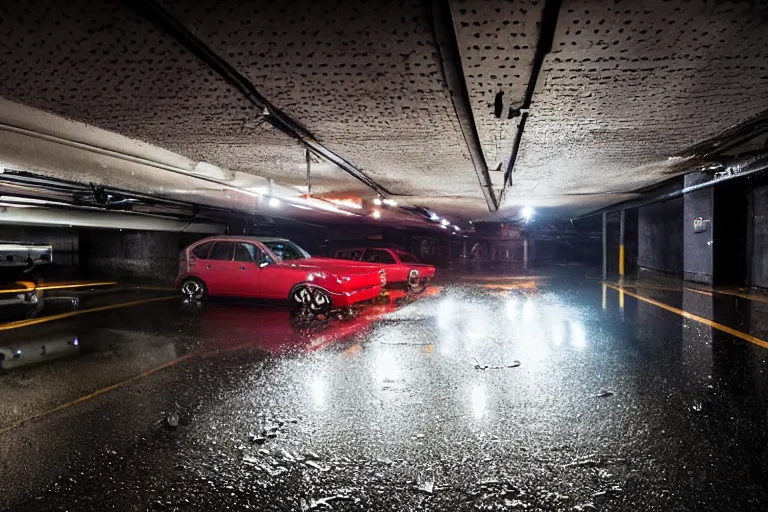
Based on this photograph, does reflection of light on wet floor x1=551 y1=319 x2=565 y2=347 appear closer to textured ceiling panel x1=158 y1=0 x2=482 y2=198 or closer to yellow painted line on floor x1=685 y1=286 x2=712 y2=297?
textured ceiling panel x1=158 y1=0 x2=482 y2=198

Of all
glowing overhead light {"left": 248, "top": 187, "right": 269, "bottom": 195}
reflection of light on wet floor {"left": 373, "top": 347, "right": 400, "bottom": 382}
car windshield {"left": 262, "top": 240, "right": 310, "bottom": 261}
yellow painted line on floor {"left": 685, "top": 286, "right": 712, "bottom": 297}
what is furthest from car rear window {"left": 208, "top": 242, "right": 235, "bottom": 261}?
yellow painted line on floor {"left": 685, "top": 286, "right": 712, "bottom": 297}

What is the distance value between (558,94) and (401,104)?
1544mm

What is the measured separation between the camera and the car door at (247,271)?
982cm

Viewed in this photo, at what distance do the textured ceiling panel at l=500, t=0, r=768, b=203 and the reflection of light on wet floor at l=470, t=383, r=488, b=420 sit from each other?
291 cm

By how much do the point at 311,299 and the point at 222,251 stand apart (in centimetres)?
284

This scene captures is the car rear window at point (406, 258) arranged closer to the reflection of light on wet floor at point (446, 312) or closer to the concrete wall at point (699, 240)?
the reflection of light on wet floor at point (446, 312)

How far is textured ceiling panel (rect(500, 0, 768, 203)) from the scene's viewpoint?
277 cm

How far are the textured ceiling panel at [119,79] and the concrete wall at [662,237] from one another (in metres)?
15.2

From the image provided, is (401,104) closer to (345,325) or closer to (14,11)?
(14,11)

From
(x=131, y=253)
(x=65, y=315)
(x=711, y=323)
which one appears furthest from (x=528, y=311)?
(x=131, y=253)

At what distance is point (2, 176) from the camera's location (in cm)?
741

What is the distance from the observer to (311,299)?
936cm

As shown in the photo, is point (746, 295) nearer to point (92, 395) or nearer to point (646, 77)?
point (646, 77)

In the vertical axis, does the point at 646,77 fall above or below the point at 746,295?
above
